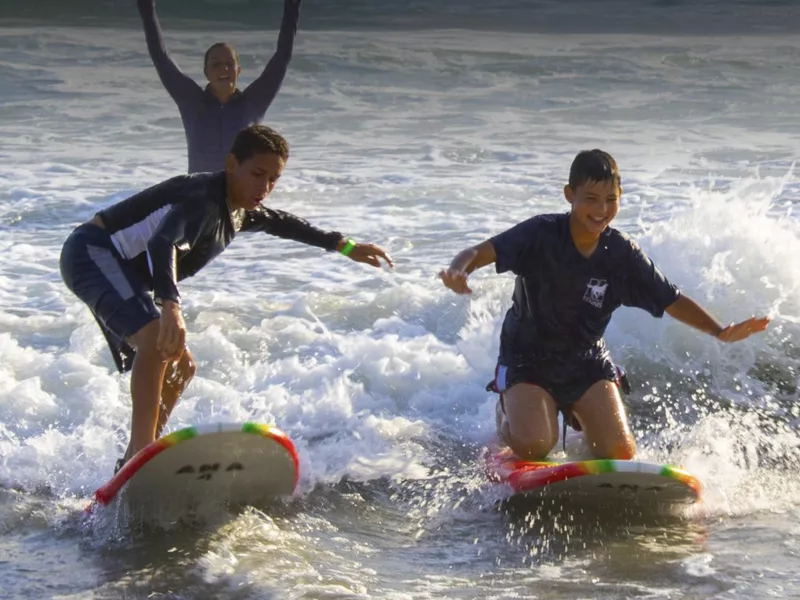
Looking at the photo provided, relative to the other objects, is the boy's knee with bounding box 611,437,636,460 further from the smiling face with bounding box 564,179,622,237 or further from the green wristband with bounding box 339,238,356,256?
the green wristband with bounding box 339,238,356,256

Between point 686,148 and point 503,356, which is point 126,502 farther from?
point 686,148

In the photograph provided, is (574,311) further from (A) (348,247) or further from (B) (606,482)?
(A) (348,247)

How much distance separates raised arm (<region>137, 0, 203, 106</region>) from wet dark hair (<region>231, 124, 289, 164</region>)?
2979mm

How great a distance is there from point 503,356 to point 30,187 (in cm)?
750

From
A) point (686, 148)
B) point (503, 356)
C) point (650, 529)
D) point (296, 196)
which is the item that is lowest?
point (650, 529)

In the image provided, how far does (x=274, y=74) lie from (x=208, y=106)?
18.6 inches

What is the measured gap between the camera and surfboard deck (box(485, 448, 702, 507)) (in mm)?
4166

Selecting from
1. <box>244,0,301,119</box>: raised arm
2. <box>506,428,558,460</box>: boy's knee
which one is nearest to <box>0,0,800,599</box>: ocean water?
<box>506,428,558,460</box>: boy's knee

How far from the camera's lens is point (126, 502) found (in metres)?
4.17

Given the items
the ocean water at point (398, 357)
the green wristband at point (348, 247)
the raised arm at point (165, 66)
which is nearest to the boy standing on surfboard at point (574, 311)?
the ocean water at point (398, 357)

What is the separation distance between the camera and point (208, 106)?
7125mm

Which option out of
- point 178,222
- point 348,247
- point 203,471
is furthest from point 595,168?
point 203,471

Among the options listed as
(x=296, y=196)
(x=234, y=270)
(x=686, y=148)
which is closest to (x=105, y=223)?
(x=234, y=270)

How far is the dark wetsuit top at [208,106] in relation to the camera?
7070 mm
